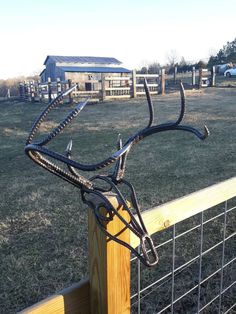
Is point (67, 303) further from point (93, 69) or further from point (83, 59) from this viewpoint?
point (83, 59)

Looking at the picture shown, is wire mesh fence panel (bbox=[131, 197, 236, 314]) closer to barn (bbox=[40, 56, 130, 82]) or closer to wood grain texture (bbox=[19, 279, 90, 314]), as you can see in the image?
wood grain texture (bbox=[19, 279, 90, 314])

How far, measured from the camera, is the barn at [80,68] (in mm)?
32000

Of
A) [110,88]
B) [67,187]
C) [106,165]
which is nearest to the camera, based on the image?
[106,165]

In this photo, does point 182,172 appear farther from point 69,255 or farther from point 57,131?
point 57,131

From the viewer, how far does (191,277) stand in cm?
295

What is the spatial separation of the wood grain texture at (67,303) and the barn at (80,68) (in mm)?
30836

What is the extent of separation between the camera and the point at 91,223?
3.81 feet

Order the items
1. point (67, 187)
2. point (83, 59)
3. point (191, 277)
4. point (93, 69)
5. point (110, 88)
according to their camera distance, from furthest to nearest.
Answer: point (83, 59)
point (93, 69)
point (110, 88)
point (67, 187)
point (191, 277)

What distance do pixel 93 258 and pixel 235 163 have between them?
5.54 metres

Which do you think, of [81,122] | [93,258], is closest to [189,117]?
[81,122]

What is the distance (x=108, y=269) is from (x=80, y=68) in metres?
34.1

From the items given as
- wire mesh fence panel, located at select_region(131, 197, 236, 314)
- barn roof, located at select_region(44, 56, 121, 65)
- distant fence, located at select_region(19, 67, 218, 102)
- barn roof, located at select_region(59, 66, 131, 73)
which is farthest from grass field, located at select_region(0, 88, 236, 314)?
barn roof, located at select_region(44, 56, 121, 65)

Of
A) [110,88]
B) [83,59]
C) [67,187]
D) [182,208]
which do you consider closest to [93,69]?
[83,59]

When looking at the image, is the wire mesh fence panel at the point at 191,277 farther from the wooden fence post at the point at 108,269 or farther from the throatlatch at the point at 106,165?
the throatlatch at the point at 106,165
